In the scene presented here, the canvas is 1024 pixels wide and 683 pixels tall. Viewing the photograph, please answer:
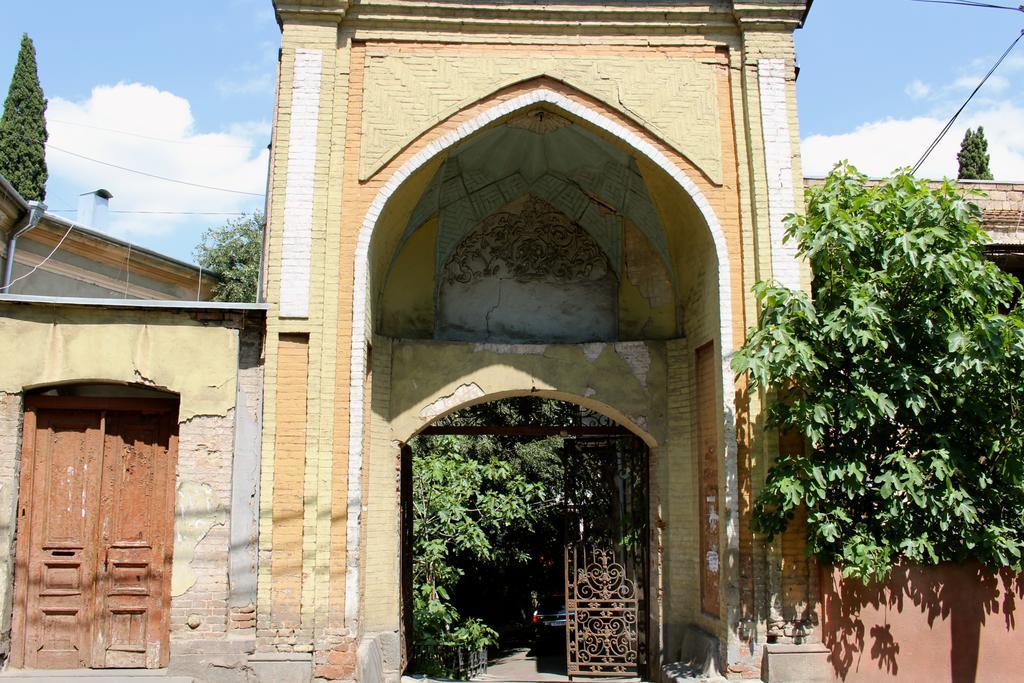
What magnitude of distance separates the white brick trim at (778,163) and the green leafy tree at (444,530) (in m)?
→ 7.07

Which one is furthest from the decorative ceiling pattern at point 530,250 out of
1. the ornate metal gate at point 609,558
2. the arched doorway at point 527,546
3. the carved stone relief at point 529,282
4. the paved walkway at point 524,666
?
the paved walkway at point 524,666

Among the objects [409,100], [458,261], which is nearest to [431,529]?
[458,261]

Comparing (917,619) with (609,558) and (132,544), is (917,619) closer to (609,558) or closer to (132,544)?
(609,558)

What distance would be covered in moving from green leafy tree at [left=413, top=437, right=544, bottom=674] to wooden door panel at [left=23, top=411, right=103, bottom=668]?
534 cm

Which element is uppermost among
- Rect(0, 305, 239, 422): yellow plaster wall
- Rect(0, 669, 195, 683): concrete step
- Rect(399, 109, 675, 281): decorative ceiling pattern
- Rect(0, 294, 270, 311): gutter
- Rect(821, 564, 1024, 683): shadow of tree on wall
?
Rect(399, 109, 675, 281): decorative ceiling pattern

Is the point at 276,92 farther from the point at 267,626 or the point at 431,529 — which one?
the point at 431,529

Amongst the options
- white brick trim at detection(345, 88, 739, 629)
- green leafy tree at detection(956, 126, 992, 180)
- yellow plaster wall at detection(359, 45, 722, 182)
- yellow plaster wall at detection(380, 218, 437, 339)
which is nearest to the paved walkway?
yellow plaster wall at detection(380, 218, 437, 339)

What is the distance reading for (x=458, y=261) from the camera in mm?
9984

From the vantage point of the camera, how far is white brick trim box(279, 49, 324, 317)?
24.9 feet

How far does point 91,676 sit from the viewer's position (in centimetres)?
708

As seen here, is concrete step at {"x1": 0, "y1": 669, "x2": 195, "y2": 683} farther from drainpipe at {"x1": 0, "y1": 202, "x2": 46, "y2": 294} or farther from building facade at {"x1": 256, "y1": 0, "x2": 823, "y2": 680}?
drainpipe at {"x1": 0, "y1": 202, "x2": 46, "y2": 294}

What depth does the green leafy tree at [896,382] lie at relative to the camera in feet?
21.8

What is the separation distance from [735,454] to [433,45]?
457 centimetres

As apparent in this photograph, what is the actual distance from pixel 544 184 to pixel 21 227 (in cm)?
784
